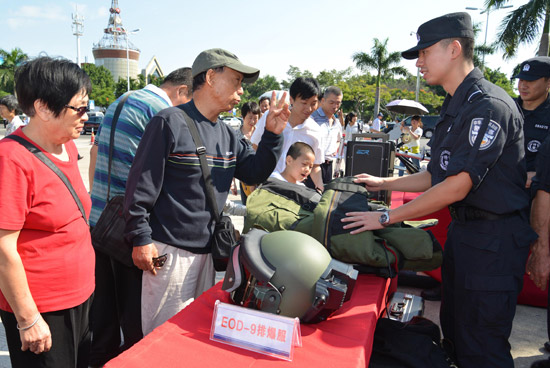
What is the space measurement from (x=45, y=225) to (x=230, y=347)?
2.79 feet

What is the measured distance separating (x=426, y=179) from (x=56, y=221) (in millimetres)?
2072

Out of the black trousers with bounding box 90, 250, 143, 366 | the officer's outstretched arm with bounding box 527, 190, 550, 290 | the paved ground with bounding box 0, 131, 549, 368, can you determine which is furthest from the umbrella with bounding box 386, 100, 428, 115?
the black trousers with bounding box 90, 250, 143, 366

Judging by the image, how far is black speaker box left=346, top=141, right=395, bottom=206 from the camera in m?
4.25

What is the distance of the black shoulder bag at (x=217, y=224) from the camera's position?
78.1 inches

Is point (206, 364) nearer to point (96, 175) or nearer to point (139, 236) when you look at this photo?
point (139, 236)

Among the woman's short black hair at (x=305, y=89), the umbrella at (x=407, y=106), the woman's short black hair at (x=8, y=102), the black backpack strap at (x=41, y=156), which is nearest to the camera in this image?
the black backpack strap at (x=41, y=156)

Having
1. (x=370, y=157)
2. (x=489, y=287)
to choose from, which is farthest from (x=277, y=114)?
(x=370, y=157)

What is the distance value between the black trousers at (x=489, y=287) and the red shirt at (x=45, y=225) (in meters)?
1.79

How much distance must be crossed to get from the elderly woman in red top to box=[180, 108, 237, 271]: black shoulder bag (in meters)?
0.50

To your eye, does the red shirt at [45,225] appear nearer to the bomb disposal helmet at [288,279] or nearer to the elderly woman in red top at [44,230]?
the elderly woman in red top at [44,230]

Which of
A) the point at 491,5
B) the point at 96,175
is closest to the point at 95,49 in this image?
the point at 491,5

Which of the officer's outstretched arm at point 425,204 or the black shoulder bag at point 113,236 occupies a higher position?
the officer's outstretched arm at point 425,204

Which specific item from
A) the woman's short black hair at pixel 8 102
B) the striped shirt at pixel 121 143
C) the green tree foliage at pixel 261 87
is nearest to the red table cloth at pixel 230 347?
the striped shirt at pixel 121 143

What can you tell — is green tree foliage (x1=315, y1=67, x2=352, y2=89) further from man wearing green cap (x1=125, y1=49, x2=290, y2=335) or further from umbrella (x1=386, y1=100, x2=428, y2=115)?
man wearing green cap (x1=125, y1=49, x2=290, y2=335)
